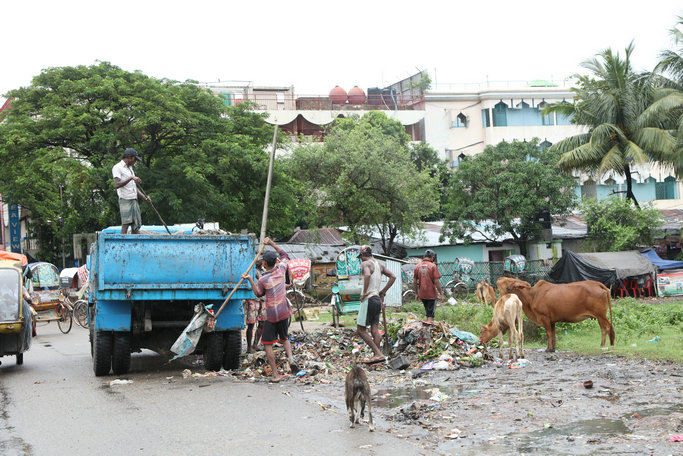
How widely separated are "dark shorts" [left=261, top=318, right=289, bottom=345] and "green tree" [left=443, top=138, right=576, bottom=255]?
2568 cm

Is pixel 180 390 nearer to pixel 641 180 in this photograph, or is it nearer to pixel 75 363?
pixel 75 363

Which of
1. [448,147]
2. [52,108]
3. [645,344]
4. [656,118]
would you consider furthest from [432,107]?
[645,344]

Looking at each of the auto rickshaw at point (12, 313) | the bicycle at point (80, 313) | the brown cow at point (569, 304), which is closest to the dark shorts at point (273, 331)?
the brown cow at point (569, 304)

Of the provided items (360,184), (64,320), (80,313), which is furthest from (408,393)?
(360,184)

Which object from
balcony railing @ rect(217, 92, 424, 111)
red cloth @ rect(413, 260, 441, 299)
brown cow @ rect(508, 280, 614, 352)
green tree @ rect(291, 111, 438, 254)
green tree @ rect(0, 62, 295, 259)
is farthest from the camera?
balcony railing @ rect(217, 92, 424, 111)

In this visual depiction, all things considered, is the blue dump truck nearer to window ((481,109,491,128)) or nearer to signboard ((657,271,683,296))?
signboard ((657,271,683,296))

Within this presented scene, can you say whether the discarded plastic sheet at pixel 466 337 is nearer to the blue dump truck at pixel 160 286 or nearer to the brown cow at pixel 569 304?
the brown cow at pixel 569 304

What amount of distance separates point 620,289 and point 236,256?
22531 millimetres

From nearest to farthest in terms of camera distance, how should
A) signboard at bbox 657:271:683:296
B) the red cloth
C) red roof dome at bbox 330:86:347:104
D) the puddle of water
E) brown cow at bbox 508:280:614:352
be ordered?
the puddle of water < brown cow at bbox 508:280:614:352 < the red cloth < signboard at bbox 657:271:683:296 < red roof dome at bbox 330:86:347:104

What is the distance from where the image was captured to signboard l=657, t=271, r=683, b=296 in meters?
27.9

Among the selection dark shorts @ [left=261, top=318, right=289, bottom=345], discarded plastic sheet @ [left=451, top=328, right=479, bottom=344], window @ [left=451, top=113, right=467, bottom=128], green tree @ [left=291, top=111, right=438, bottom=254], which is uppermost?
window @ [left=451, top=113, right=467, bottom=128]

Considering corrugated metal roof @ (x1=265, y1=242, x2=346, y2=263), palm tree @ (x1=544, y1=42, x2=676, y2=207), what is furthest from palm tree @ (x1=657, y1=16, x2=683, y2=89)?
corrugated metal roof @ (x1=265, y1=242, x2=346, y2=263)

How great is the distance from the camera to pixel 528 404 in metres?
7.36

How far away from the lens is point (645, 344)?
12.1 meters
